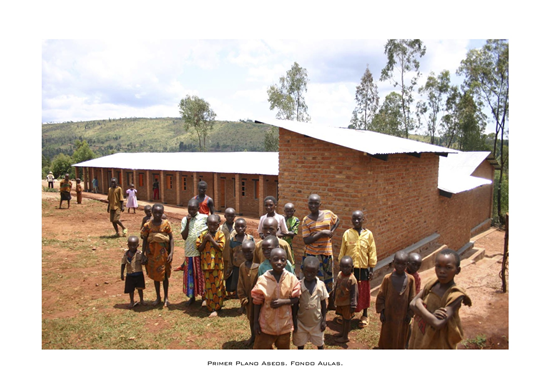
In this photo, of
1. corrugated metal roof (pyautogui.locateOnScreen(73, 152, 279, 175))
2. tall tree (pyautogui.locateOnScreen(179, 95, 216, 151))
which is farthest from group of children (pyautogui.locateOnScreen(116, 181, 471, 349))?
tall tree (pyautogui.locateOnScreen(179, 95, 216, 151))

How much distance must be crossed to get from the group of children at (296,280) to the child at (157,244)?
14 millimetres

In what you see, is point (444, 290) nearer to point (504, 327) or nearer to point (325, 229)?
point (325, 229)

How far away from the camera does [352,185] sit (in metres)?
5.94

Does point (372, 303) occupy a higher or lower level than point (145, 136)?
lower

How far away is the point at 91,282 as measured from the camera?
22.1 feet

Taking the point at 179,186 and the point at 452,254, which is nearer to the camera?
the point at 452,254

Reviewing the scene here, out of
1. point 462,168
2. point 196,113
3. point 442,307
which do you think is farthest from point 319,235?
point 196,113

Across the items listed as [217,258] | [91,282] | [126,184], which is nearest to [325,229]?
[217,258]

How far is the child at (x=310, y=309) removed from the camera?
3543mm

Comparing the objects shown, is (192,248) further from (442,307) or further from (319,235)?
(442,307)

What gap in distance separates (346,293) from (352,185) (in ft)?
6.81

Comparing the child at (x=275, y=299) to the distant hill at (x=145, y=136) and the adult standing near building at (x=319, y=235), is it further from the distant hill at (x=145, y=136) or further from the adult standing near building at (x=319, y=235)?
the distant hill at (x=145, y=136)

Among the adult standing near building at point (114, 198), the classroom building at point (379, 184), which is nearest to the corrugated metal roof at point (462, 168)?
the classroom building at point (379, 184)

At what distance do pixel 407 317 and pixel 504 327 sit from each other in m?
2.81
